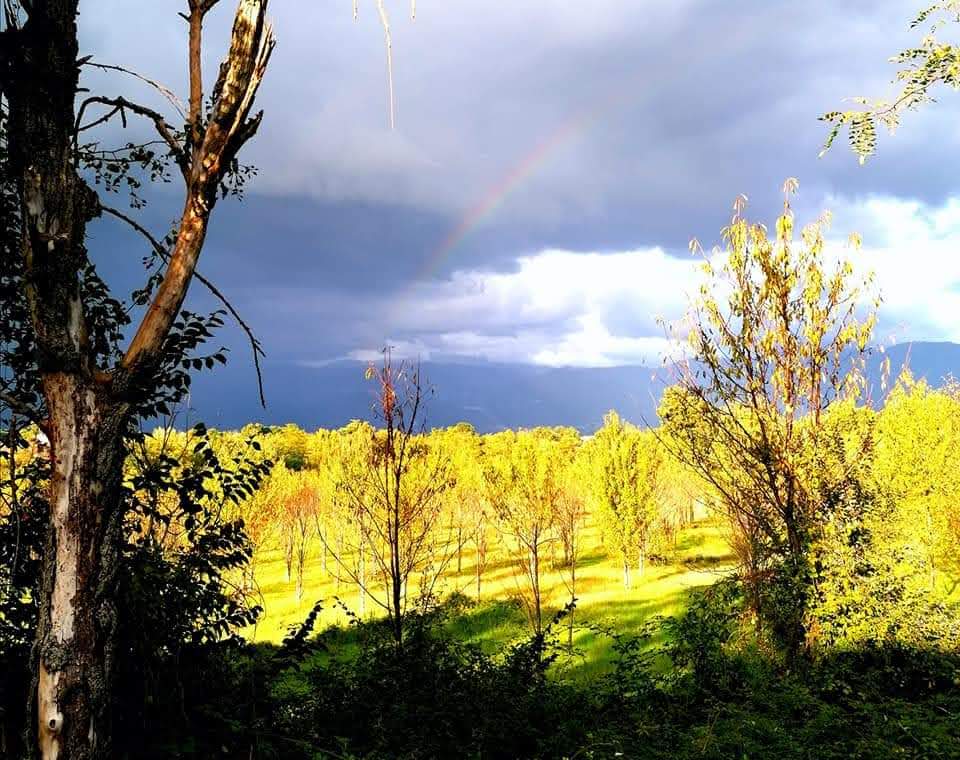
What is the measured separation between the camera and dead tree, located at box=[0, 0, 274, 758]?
298 cm

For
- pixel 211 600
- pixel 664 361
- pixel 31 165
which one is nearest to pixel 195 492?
pixel 211 600

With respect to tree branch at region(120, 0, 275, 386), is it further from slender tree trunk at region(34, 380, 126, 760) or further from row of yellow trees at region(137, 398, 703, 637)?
row of yellow trees at region(137, 398, 703, 637)

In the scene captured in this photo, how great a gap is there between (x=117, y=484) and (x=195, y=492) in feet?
6.22

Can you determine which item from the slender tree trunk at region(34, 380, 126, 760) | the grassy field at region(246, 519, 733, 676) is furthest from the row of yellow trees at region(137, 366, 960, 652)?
the slender tree trunk at region(34, 380, 126, 760)

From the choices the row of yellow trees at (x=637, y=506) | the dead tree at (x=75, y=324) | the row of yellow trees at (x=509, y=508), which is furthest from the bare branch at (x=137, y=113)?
the row of yellow trees at (x=509, y=508)

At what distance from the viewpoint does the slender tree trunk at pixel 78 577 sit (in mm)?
2947

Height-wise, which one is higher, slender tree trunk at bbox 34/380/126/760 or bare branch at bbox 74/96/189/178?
bare branch at bbox 74/96/189/178

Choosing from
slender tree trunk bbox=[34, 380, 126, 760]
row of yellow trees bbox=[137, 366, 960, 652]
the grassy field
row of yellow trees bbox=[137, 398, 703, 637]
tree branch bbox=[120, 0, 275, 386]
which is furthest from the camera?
row of yellow trees bbox=[137, 398, 703, 637]

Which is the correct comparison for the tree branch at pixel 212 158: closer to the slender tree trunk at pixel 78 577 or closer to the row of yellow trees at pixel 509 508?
the slender tree trunk at pixel 78 577

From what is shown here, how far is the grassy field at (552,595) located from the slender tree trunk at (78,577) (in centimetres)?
1488

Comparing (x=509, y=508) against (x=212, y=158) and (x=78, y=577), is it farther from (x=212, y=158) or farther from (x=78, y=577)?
(x=212, y=158)

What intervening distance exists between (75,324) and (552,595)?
99.4 feet

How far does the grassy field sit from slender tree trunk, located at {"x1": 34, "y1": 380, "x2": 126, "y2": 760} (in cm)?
1488

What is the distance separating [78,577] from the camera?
300cm
